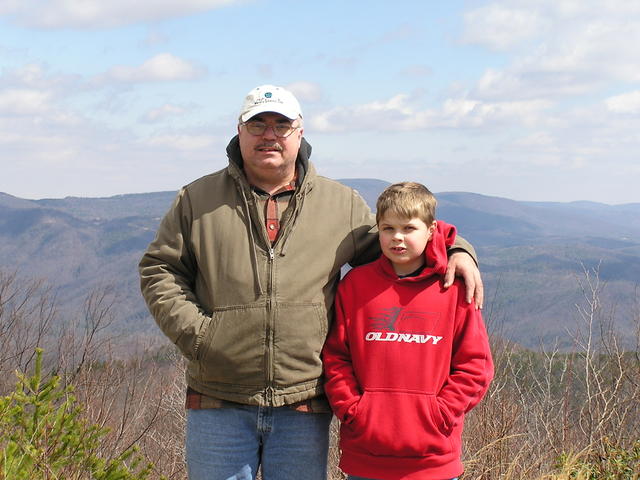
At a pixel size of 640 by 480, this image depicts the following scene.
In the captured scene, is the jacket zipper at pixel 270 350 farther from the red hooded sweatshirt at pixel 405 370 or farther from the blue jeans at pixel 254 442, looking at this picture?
the red hooded sweatshirt at pixel 405 370

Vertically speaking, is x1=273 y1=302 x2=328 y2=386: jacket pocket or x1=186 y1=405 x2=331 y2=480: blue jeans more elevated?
x1=273 y1=302 x2=328 y2=386: jacket pocket

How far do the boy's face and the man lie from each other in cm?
16

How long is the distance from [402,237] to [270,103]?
0.73 m

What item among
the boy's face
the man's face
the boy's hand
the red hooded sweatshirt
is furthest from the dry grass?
the man's face

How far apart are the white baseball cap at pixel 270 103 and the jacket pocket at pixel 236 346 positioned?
75 centimetres

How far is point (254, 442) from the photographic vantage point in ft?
9.57

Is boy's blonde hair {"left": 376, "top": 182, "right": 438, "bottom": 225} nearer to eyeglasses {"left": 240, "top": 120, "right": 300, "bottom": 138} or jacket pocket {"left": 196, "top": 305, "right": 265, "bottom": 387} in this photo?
eyeglasses {"left": 240, "top": 120, "right": 300, "bottom": 138}

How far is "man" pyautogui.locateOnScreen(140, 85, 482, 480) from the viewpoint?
2846 mm

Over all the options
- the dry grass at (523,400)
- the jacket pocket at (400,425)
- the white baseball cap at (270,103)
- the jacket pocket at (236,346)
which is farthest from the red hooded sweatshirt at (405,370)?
the dry grass at (523,400)

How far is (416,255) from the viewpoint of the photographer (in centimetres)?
286

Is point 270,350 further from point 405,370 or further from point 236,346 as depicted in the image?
point 405,370

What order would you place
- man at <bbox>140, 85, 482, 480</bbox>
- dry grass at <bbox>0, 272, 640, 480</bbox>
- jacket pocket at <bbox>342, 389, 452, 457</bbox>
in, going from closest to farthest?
jacket pocket at <bbox>342, 389, 452, 457</bbox>, man at <bbox>140, 85, 482, 480</bbox>, dry grass at <bbox>0, 272, 640, 480</bbox>

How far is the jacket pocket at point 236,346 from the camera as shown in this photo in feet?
9.29

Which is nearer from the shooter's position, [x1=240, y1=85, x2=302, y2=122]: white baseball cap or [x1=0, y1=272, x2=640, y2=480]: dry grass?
[x1=240, y1=85, x2=302, y2=122]: white baseball cap
